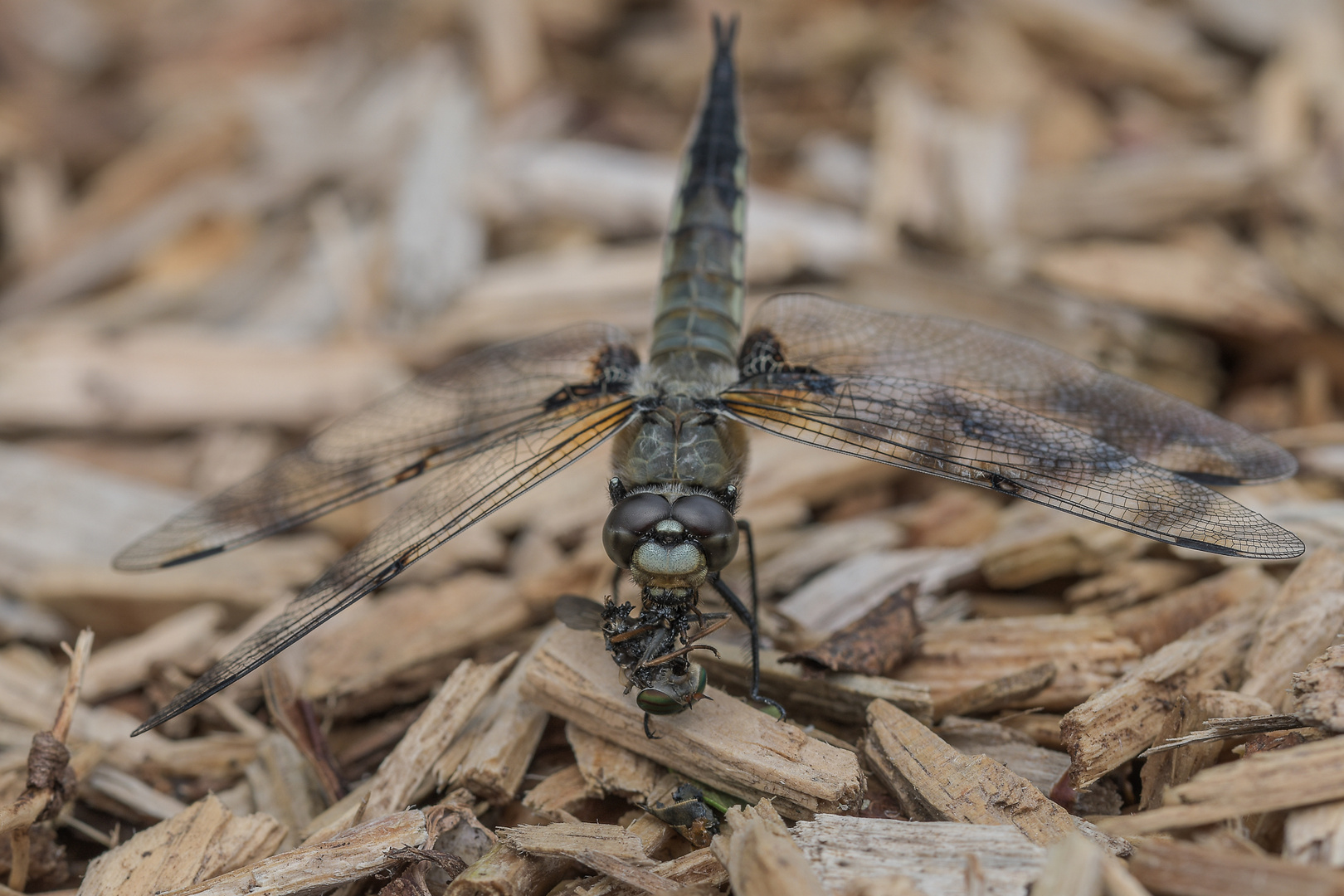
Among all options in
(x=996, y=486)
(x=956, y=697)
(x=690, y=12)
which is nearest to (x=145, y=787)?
(x=956, y=697)

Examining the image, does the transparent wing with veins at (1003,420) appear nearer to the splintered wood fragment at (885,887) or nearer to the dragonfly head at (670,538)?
the dragonfly head at (670,538)

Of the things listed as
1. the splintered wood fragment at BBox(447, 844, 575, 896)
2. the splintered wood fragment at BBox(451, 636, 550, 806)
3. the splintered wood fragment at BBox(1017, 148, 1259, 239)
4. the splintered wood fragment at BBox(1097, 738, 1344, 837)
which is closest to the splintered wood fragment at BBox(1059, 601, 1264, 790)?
the splintered wood fragment at BBox(1097, 738, 1344, 837)

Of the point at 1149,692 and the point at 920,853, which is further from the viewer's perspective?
the point at 1149,692

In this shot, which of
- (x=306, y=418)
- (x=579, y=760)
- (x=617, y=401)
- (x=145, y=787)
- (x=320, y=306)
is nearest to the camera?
(x=579, y=760)

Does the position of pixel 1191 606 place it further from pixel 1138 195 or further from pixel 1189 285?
pixel 1138 195

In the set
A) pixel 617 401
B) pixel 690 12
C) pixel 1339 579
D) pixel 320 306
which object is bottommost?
pixel 1339 579

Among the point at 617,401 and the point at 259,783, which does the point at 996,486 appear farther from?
the point at 259,783

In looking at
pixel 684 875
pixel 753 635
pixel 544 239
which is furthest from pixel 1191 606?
pixel 544 239
